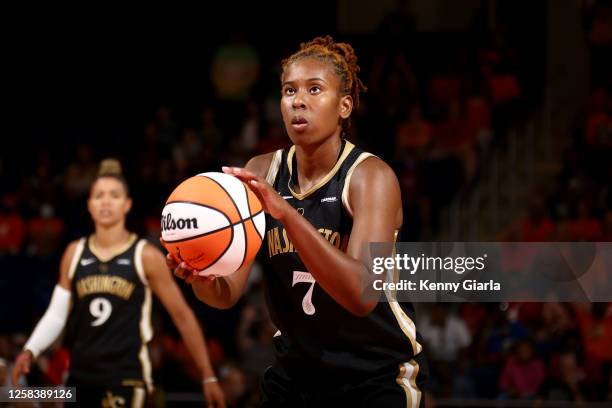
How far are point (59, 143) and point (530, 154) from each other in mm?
5202

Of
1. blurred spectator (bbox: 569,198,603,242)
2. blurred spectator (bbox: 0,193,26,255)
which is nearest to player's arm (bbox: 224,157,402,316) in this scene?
blurred spectator (bbox: 569,198,603,242)

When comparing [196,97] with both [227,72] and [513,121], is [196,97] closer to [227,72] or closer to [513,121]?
[227,72]

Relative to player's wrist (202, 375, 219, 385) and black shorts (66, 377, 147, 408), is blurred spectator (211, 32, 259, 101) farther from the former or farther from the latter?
player's wrist (202, 375, 219, 385)

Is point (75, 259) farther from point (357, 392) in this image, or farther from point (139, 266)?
point (357, 392)

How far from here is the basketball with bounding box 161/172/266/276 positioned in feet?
11.1

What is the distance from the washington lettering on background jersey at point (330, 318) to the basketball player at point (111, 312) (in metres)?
Answer: 1.87

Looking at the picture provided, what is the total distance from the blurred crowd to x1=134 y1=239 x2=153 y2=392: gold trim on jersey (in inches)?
51.9

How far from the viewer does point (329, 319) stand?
11.5ft

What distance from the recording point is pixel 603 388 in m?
7.29

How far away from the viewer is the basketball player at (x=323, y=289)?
3.45 meters

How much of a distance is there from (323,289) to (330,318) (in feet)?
0.45

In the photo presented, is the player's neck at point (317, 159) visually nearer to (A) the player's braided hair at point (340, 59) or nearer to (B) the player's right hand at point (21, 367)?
(A) the player's braided hair at point (340, 59)

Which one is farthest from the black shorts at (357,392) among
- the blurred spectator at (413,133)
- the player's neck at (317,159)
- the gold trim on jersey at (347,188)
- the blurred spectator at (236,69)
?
the blurred spectator at (236,69)

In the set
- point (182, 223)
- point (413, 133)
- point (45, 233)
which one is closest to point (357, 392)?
point (182, 223)
